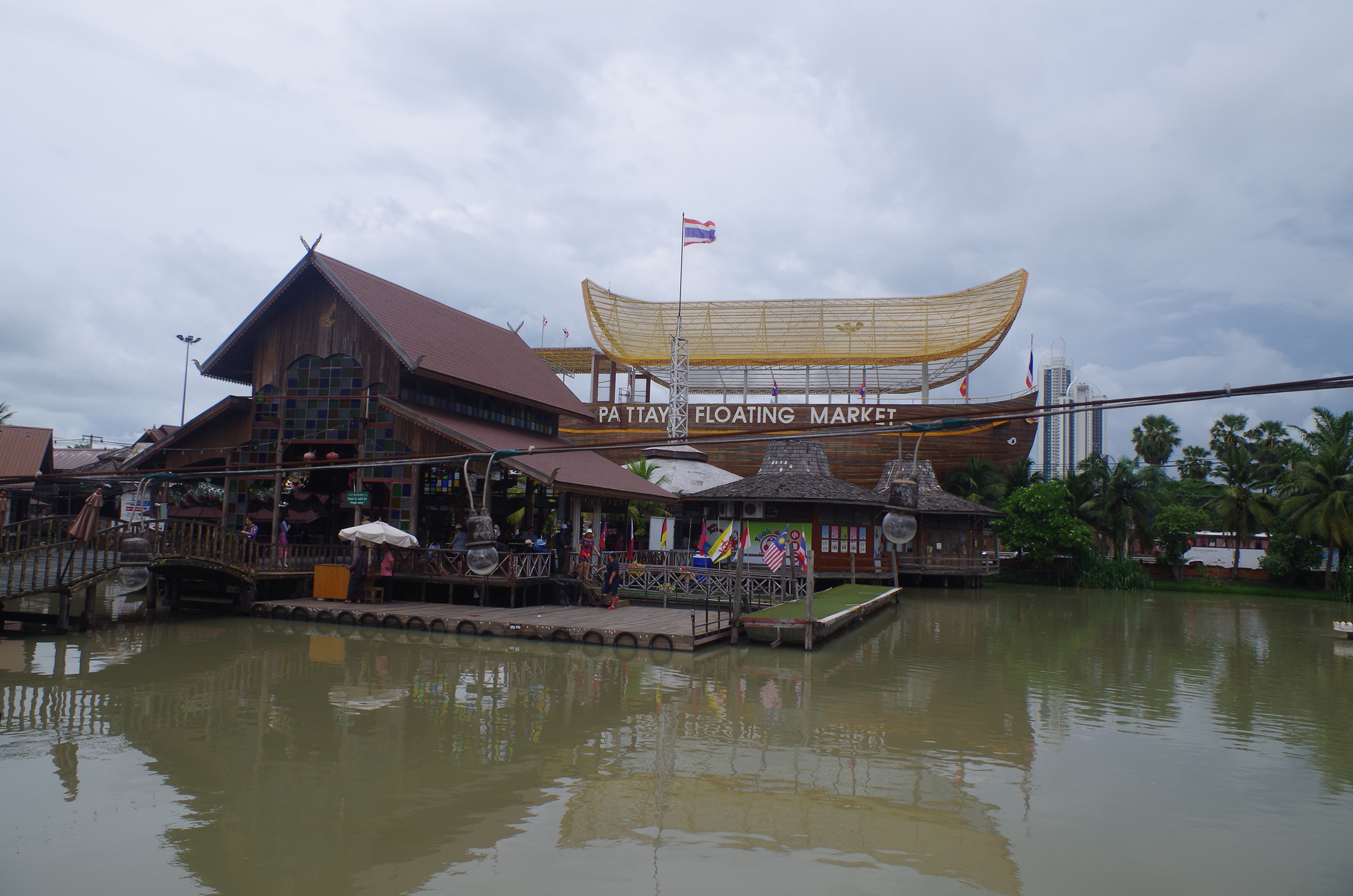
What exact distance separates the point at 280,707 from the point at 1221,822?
9640 mm

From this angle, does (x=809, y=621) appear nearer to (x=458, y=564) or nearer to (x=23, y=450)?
(x=458, y=564)

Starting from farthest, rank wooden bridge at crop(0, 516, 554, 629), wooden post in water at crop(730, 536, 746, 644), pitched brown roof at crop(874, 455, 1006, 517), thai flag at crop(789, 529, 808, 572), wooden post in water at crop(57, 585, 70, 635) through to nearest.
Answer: pitched brown roof at crop(874, 455, 1006, 517)
thai flag at crop(789, 529, 808, 572)
wooden post in water at crop(730, 536, 746, 644)
wooden post in water at crop(57, 585, 70, 635)
wooden bridge at crop(0, 516, 554, 629)

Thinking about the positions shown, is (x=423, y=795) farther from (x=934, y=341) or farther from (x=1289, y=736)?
(x=934, y=341)

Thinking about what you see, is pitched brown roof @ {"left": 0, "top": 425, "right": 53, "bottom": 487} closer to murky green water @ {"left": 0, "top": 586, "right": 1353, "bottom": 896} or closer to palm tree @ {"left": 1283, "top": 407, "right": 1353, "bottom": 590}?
murky green water @ {"left": 0, "top": 586, "right": 1353, "bottom": 896}

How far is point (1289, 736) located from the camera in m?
10.9

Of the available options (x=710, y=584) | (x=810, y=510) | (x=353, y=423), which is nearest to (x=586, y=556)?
(x=710, y=584)

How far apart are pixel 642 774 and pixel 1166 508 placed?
3785 centimetres

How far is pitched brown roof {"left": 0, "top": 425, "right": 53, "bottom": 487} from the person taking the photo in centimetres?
3200

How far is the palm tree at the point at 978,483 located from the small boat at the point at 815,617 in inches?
621

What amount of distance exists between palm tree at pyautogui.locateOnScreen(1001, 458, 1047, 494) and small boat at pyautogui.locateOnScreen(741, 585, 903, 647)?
1720 centimetres

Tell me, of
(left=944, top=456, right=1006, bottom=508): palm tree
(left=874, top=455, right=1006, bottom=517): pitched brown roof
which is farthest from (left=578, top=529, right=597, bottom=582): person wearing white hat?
(left=944, top=456, right=1006, bottom=508): palm tree

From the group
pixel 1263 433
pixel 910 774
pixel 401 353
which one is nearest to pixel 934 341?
pixel 1263 433

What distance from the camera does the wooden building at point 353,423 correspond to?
20078 mm

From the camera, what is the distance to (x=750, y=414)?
40.6 meters
